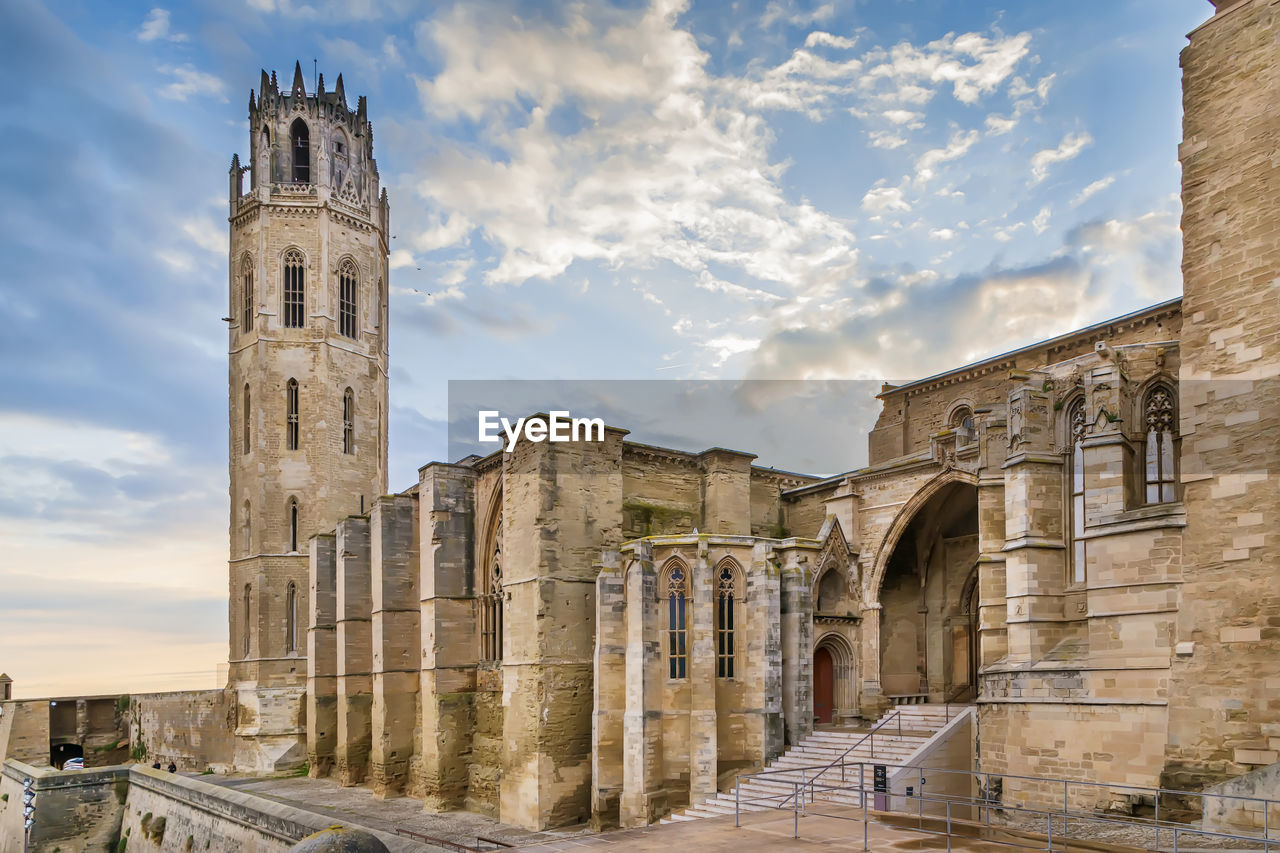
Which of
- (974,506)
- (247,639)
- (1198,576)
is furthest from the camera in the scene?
(247,639)

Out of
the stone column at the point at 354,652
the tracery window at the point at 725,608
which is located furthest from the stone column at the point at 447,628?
the tracery window at the point at 725,608

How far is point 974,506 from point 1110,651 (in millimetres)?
10158

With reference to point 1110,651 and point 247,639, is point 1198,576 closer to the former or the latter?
point 1110,651

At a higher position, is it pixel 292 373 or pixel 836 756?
pixel 292 373

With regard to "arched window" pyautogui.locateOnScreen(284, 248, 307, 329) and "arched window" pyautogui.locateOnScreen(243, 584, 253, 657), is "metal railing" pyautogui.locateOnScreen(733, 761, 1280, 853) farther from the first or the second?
"arched window" pyautogui.locateOnScreen(284, 248, 307, 329)

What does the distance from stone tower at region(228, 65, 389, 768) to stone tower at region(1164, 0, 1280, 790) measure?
108 feet

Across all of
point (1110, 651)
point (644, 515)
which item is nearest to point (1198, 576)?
point (1110, 651)

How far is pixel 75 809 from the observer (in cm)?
2992

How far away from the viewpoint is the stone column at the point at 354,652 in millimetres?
33469

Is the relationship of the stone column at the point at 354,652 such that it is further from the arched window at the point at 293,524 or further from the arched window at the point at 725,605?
the arched window at the point at 725,605

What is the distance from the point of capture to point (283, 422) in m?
41.4

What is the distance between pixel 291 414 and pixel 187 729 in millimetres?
13792

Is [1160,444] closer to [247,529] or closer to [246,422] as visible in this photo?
[247,529]

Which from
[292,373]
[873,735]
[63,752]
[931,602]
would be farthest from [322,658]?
[873,735]
